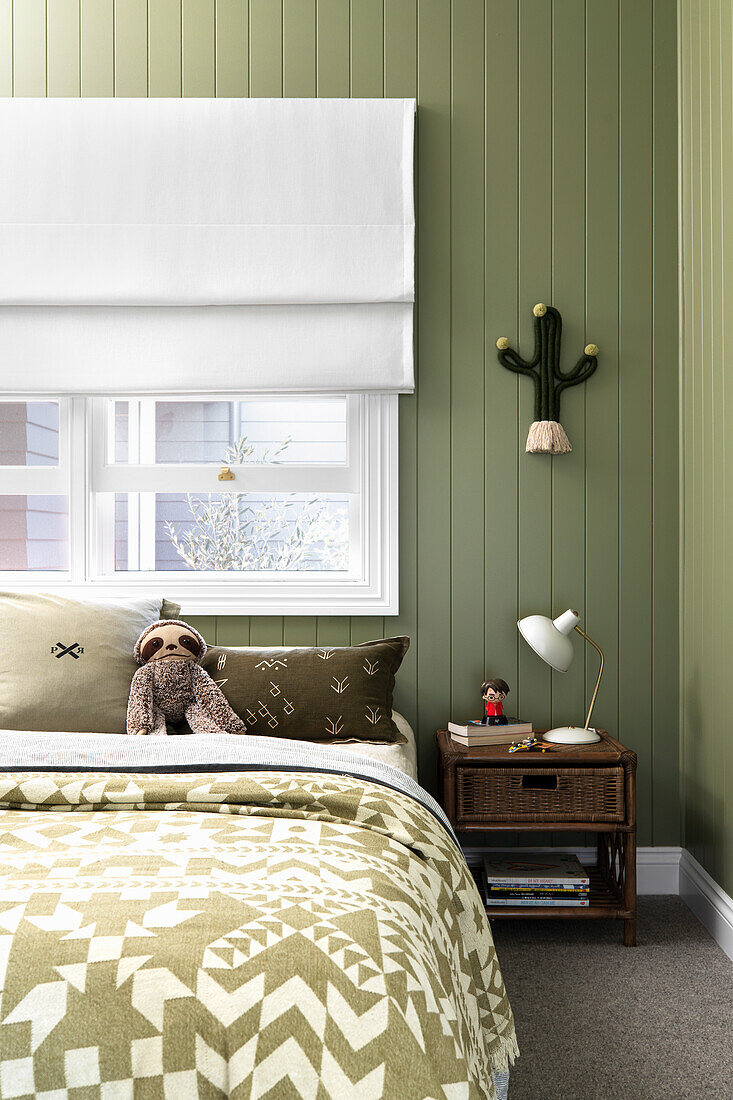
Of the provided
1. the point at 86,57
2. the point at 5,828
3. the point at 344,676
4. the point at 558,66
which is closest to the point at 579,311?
the point at 558,66

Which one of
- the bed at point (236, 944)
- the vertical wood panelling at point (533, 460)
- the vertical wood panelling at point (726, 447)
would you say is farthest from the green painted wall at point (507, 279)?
the bed at point (236, 944)

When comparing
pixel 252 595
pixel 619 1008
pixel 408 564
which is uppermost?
pixel 408 564

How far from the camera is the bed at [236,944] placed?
3.01 feet

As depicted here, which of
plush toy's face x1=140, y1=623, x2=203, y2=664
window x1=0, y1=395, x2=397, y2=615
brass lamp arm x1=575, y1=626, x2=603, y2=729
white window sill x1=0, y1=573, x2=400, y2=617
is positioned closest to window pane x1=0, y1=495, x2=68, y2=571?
window x1=0, y1=395, x2=397, y2=615

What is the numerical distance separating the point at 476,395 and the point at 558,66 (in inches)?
42.3

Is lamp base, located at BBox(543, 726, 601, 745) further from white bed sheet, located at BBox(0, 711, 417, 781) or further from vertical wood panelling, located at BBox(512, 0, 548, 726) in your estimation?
white bed sheet, located at BBox(0, 711, 417, 781)

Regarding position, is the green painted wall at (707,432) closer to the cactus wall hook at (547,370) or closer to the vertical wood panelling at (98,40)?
the cactus wall hook at (547,370)

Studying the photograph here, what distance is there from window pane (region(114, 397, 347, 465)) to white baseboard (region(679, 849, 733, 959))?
169 centimetres

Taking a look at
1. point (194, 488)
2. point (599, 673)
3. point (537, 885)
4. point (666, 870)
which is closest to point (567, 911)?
point (537, 885)

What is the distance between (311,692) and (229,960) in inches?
51.5

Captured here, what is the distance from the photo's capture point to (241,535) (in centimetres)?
285

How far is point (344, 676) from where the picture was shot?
2338 mm

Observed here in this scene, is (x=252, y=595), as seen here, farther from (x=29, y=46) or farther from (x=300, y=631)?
(x=29, y=46)

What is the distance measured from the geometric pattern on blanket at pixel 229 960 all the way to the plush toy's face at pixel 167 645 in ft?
2.75
